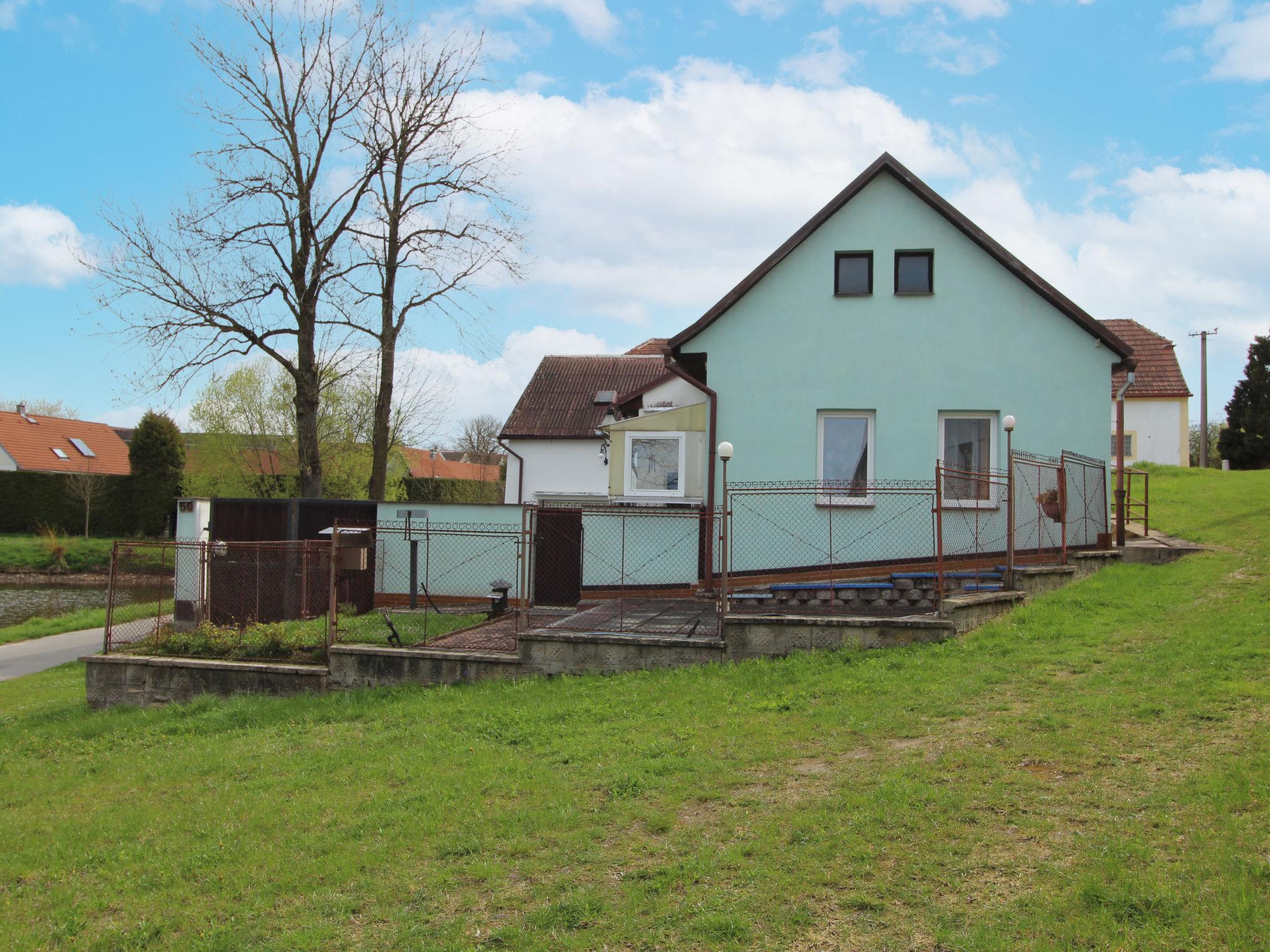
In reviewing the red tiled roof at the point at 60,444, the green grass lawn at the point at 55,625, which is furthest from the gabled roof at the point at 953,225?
the red tiled roof at the point at 60,444

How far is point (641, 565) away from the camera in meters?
16.0

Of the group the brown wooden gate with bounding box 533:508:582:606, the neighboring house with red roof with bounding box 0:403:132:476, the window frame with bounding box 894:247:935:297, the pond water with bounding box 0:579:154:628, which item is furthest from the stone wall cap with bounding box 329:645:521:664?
the neighboring house with red roof with bounding box 0:403:132:476

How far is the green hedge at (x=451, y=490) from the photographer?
1887 inches

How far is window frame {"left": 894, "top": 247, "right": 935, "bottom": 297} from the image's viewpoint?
15.2 meters

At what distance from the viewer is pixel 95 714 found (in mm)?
12422

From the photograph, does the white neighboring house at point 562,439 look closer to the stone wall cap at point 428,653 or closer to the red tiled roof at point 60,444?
the stone wall cap at point 428,653

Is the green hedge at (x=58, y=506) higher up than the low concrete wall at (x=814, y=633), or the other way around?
the green hedge at (x=58, y=506)

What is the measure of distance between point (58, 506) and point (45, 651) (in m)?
27.8

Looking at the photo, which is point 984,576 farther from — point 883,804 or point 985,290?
point 883,804

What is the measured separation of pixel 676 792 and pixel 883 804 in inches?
59.0

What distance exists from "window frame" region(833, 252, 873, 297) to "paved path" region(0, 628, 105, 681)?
14.9m

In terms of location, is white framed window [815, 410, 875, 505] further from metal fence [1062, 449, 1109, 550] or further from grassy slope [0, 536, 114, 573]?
grassy slope [0, 536, 114, 573]

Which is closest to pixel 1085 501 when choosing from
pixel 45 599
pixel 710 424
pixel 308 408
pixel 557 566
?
pixel 710 424

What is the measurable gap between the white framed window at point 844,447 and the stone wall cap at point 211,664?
7.94 m
